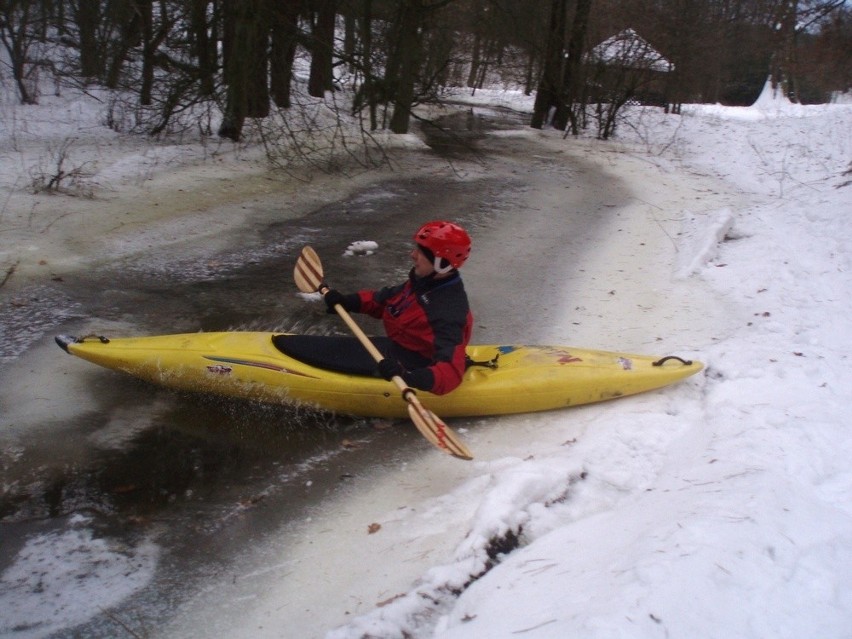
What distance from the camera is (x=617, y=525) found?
298cm

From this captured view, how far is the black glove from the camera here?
397cm

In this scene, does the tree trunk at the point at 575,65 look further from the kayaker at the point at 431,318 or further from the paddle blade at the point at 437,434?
the paddle blade at the point at 437,434

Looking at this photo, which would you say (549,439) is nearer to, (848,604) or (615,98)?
(848,604)

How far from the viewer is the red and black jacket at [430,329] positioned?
3.91 meters

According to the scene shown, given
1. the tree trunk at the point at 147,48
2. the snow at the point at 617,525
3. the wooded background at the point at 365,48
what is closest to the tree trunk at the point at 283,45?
the wooded background at the point at 365,48

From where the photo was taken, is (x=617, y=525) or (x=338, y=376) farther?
(x=338, y=376)

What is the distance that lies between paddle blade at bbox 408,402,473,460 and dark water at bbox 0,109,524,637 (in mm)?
335

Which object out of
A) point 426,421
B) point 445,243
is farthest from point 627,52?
point 426,421

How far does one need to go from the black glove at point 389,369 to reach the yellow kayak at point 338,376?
0.19 m

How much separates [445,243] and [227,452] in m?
1.64

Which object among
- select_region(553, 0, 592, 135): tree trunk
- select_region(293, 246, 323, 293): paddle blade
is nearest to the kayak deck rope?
select_region(293, 246, 323, 293): paddle blade

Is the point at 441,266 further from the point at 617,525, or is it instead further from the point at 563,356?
the point at 617,525

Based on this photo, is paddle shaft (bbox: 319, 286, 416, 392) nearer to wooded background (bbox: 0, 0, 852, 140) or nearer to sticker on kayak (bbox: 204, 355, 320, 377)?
sticker on kayak (bbox: 204, 355, 320, 377)

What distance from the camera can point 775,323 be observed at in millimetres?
5277
